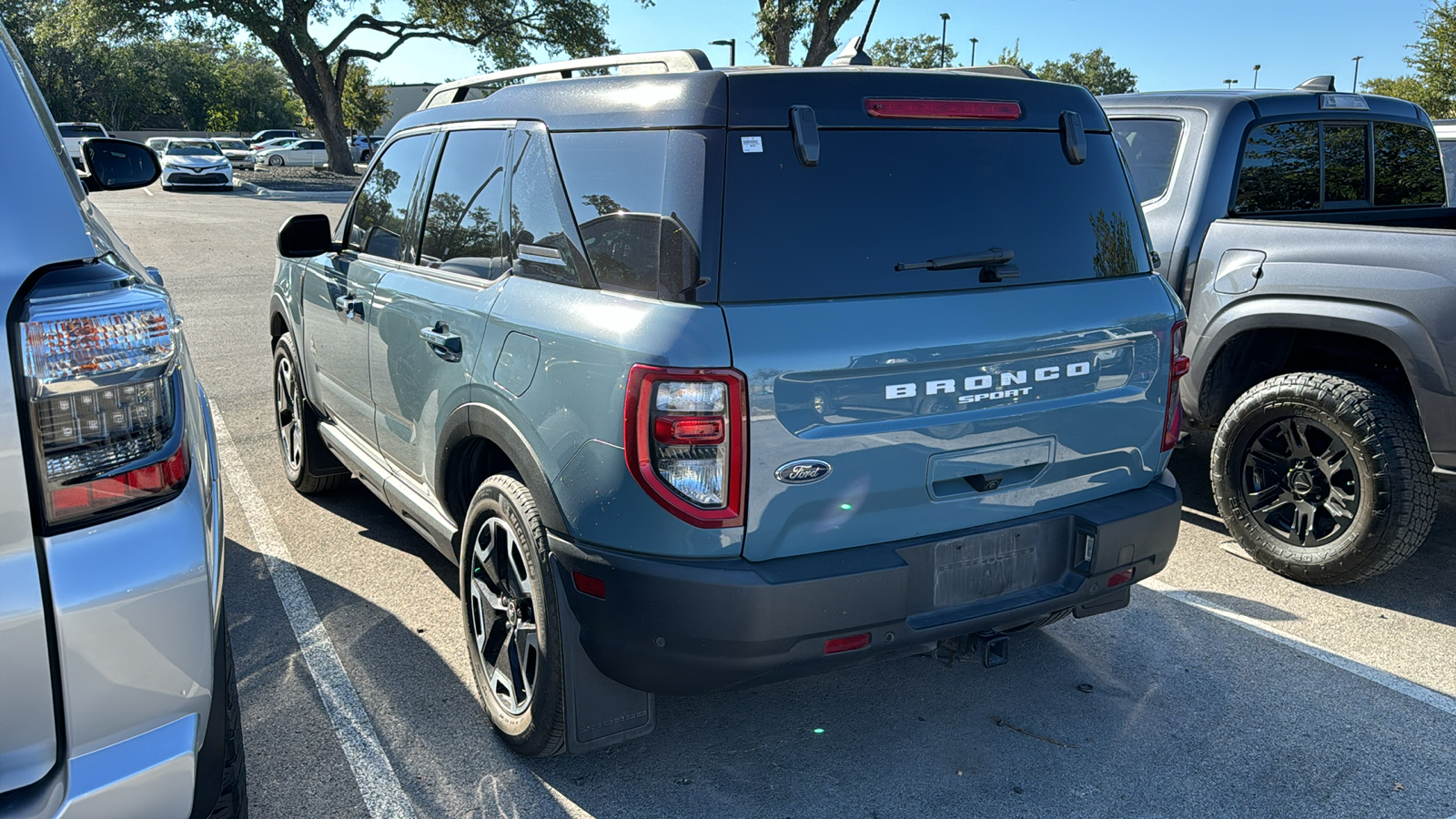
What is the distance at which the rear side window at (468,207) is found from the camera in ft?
11.1

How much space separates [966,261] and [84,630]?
2220 millimetres

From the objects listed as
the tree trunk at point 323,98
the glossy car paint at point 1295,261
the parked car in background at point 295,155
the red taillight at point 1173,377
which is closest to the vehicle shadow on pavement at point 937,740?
the red taillight at point 1173,377

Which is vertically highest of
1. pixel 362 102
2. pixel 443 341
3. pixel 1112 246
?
pixel 362 102

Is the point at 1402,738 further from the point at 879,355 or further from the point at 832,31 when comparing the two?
the point at 832,31

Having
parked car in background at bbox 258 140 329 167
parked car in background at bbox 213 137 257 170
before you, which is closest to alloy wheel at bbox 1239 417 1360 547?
parked car in background at bbox 213 137 257 170

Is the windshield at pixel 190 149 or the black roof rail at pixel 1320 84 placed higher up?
the windshield at pixel 190 149

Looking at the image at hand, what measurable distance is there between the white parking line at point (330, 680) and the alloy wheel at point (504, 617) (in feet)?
1.28

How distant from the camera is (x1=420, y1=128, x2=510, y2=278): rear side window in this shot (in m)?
3.38

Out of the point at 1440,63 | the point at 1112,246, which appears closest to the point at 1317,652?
the point at 1112,246

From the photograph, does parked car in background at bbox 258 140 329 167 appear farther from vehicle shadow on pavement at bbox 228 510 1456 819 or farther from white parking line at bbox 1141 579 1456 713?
white parking line at bbox 1141 579 1456 713

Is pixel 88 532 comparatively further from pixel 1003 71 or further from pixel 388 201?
pixel 1003 71

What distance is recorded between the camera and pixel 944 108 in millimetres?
2965

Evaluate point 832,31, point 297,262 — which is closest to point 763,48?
point 832,31

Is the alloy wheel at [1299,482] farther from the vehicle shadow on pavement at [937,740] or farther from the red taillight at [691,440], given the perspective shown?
the red taillight at [691,440]
